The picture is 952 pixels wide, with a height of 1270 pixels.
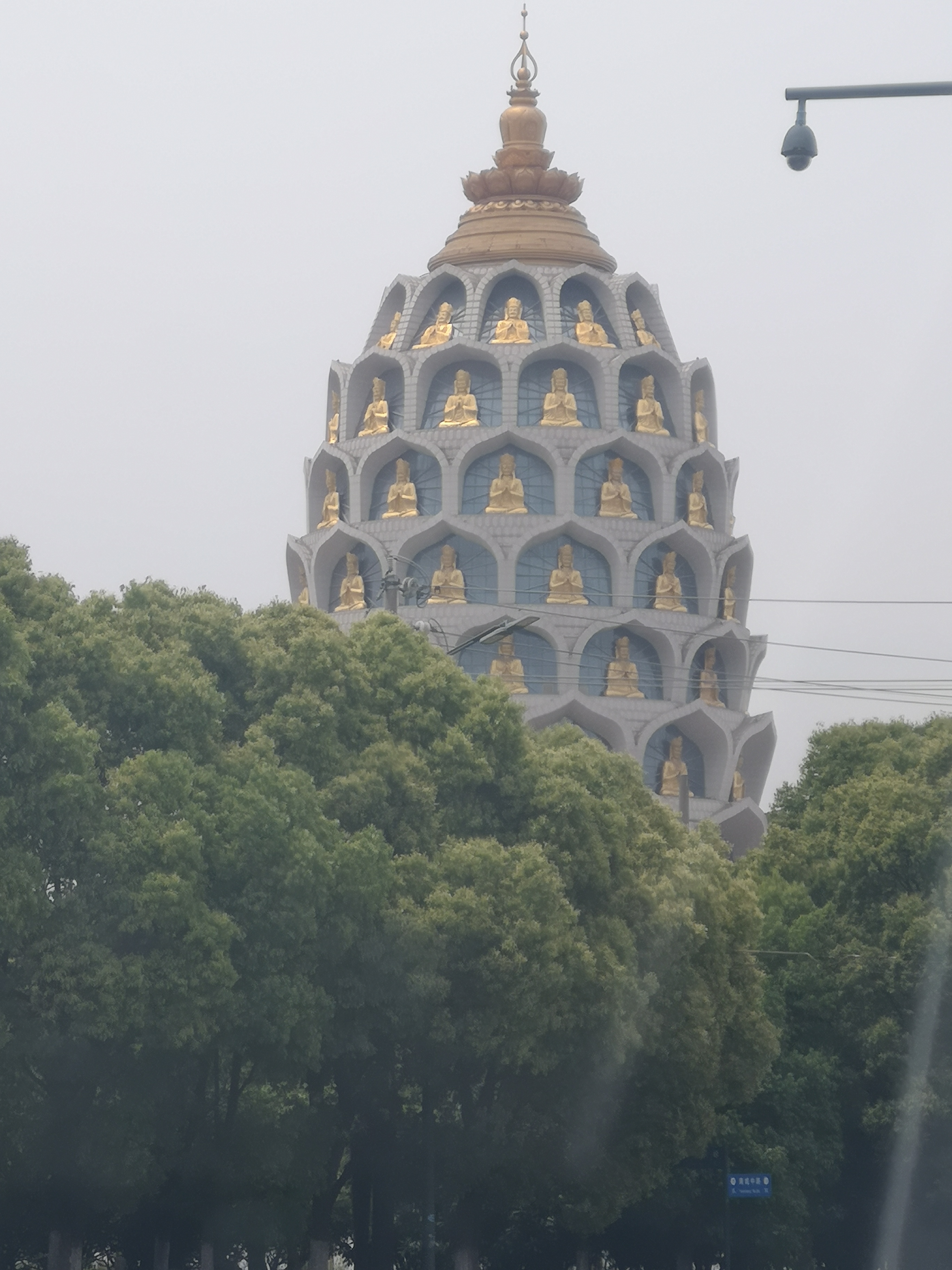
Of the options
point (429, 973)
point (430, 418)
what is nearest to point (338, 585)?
point (430, 418)

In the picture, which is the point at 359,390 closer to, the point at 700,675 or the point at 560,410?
the point at 560,410

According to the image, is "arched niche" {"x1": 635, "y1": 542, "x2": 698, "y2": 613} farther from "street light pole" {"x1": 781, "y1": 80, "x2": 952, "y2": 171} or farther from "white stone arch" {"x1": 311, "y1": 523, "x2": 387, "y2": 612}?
"street light pole" {"x1": 781, "y1": 80, "x2": 952, "y2": 171}

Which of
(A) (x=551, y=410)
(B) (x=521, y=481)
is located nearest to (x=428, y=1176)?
(B) (x=521, y=481)

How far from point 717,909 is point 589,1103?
5561 mm

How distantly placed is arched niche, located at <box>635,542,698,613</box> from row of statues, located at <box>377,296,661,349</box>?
6670 mm

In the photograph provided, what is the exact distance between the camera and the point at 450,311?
258 ft

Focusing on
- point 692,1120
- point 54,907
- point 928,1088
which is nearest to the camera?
point 54,907

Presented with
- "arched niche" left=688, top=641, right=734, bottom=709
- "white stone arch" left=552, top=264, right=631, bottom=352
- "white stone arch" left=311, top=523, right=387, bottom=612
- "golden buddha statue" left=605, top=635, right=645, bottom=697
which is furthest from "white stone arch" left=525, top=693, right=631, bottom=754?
"white stone arch" left=552, top=264, right=631, bottom=352

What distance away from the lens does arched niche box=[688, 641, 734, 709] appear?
77625 millimetres

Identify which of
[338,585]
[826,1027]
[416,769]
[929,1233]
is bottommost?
[929,1233]

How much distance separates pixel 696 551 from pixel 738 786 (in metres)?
7.61

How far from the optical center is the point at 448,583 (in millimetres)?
74875

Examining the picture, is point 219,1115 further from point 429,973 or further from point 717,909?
point 717,909

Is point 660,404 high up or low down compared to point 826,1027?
up
